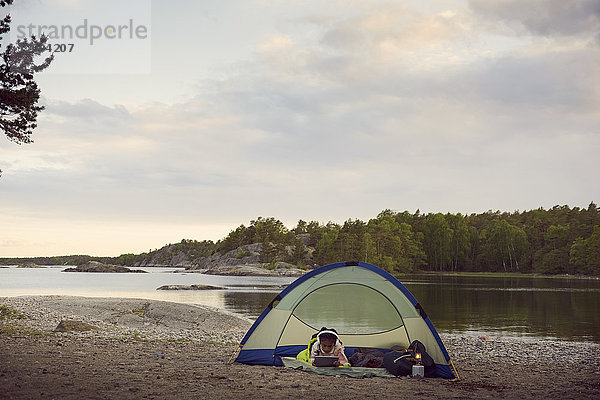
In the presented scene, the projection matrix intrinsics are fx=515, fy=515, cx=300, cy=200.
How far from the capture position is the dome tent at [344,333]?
12.3 metres

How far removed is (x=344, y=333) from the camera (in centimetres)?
1443

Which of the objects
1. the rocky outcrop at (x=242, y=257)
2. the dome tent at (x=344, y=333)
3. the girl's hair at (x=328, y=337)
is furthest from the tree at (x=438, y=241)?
the girl's hair at (x=328, y=337)

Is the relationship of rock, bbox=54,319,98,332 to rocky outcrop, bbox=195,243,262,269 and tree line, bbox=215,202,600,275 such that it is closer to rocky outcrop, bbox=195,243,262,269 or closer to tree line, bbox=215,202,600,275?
tree line, bbox=215,202,600,275

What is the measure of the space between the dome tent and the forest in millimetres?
109930

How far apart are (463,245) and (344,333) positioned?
13756cm

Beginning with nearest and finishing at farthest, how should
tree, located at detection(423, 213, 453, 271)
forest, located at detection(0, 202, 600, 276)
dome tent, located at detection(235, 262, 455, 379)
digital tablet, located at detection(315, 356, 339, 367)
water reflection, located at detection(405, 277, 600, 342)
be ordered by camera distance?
digital tablet, located at detection(315, 356, 339, 367), dome tent, located at detection(235, 262, 455, 379), water reflection, located at detection(405, 277, 600, 342), forest, located at detection(0, 202, 600, 276), tree, located at detection(423, 213, 453, 271)

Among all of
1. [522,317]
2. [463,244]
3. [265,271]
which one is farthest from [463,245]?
[522,317]

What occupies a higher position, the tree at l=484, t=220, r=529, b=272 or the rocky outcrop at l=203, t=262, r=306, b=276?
the tree at l=484, t=220, r=529, b=272

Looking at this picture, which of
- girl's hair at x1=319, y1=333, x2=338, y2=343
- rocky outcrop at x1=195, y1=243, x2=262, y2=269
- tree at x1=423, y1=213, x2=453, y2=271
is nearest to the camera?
girl's hair at x1=319, y1=333, x2=338, y2=343

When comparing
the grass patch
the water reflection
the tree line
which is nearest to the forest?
the tree line

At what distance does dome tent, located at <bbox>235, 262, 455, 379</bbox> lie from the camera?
12.3 metres

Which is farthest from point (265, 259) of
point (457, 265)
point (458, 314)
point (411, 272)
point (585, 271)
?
point (458, 314)

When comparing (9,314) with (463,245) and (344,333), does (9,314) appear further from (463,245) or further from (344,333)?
(463,245)

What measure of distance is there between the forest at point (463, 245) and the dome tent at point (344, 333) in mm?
109930
